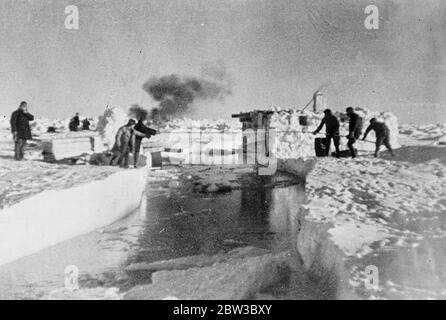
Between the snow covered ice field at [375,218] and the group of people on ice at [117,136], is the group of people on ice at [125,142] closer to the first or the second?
the group of people on ice at [117,136]

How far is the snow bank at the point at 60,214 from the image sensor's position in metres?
6.05

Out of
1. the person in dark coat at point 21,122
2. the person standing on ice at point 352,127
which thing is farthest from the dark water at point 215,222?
the person in dark coat at point 21,122

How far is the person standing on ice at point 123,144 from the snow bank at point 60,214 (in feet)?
3.00

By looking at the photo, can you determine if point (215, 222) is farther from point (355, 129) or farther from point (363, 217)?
point (355, 129)

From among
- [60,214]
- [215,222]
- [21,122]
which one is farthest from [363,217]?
[21,122]

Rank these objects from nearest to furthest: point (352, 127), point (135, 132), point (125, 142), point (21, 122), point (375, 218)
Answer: point (375, 218) < point (21, 122) < point (352, 127) < point (125, 142) < point (135, 132)

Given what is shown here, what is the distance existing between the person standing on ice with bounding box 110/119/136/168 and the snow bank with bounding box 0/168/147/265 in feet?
3.00

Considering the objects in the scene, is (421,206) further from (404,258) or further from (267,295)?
(267,295)

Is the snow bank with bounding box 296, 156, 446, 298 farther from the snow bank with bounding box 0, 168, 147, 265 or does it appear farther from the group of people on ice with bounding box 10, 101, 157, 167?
the group of people on ice with bounding box 10, 101, 157, 167

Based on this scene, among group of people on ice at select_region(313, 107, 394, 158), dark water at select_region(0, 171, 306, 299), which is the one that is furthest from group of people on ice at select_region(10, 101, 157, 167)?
group of people on ice at select_region(313, 107, 394, 158)

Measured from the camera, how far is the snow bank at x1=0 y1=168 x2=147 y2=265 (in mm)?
6055

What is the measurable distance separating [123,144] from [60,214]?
3.39 meters

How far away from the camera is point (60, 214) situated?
6988mm
